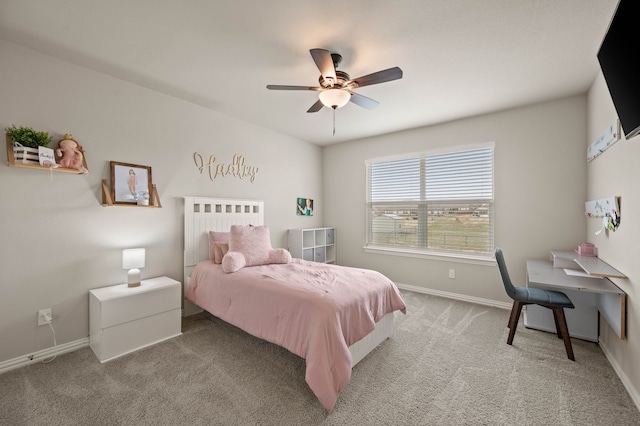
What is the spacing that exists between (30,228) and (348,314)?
110 inches

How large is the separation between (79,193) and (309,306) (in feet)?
7.98

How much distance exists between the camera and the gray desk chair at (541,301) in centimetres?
232

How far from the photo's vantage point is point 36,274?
232cm

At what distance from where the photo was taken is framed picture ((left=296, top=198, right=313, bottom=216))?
4882 millimetres

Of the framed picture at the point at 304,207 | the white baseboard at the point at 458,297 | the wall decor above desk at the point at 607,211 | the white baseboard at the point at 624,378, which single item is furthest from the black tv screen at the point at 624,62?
the framed picture at the point at 304,207

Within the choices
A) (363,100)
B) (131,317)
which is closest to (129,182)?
Answer: (131,317)

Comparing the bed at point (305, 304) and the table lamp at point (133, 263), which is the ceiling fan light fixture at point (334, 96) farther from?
the table lamp at point (133, 263)

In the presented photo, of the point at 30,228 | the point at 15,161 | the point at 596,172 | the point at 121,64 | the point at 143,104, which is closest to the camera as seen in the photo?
the point at 15,161

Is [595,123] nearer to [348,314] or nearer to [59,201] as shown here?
[348,314]

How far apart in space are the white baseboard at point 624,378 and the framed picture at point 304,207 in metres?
4.02

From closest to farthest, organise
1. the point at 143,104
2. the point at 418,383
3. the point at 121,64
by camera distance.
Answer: the point at 418,383, the point at 121,64, the point at 143,104

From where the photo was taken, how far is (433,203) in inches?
165

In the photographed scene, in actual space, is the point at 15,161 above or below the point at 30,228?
above

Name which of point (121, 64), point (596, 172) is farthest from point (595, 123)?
point (121, 64)
